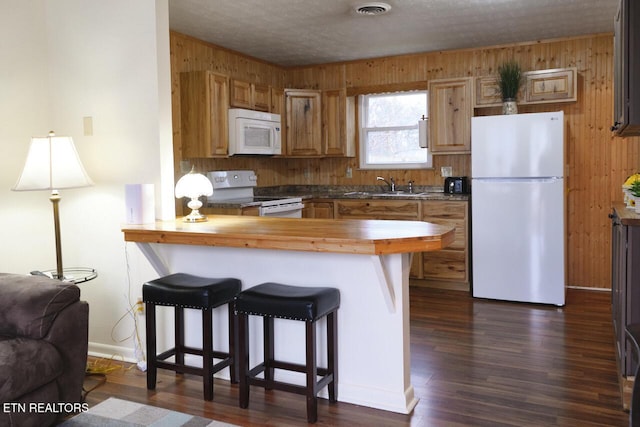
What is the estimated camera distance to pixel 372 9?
4207 millimetres

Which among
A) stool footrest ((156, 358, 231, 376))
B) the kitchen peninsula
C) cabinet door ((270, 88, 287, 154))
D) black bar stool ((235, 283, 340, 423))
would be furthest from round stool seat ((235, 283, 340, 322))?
cabinet door ((270, 88, 287, 154))

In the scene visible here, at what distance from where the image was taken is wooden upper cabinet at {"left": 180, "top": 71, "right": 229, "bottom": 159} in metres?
4.87

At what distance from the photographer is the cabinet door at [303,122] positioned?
6008 millimetres

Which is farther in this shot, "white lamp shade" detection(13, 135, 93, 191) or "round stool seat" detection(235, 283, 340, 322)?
"white lamp shade" detection(13, 135, 93, 191)

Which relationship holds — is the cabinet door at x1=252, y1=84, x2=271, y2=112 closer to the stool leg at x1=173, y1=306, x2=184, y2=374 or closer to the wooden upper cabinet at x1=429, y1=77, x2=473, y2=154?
the wooden upper cabinet at x1=429, y1=77, x2=473, y2=154

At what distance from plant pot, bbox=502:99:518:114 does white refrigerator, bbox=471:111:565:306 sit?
0.33 metres

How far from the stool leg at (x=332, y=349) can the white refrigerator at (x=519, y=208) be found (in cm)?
256

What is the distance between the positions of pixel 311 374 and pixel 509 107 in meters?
3.49

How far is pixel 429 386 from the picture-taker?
302 centimetres

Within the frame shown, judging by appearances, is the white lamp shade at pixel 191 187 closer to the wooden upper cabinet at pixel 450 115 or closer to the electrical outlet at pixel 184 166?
the electrical outlet at pixel 184 166

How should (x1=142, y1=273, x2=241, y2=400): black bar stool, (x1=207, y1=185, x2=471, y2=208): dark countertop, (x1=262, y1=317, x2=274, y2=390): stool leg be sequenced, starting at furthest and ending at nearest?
(x1=207, y1=185, x2=471, y2=208): dark countertop < (x1=262, y1=317, x2=274, y2=390): stool leg < (x1=142, y1=273, x2=241, y2=400): black bar stool

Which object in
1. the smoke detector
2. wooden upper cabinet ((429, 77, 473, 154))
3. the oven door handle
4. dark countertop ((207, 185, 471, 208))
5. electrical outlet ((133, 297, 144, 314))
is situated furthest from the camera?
wooden upper cabinet ((429, 77, 473, 154))

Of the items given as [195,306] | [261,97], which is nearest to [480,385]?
[195,306]

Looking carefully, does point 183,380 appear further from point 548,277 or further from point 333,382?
point 548,277
